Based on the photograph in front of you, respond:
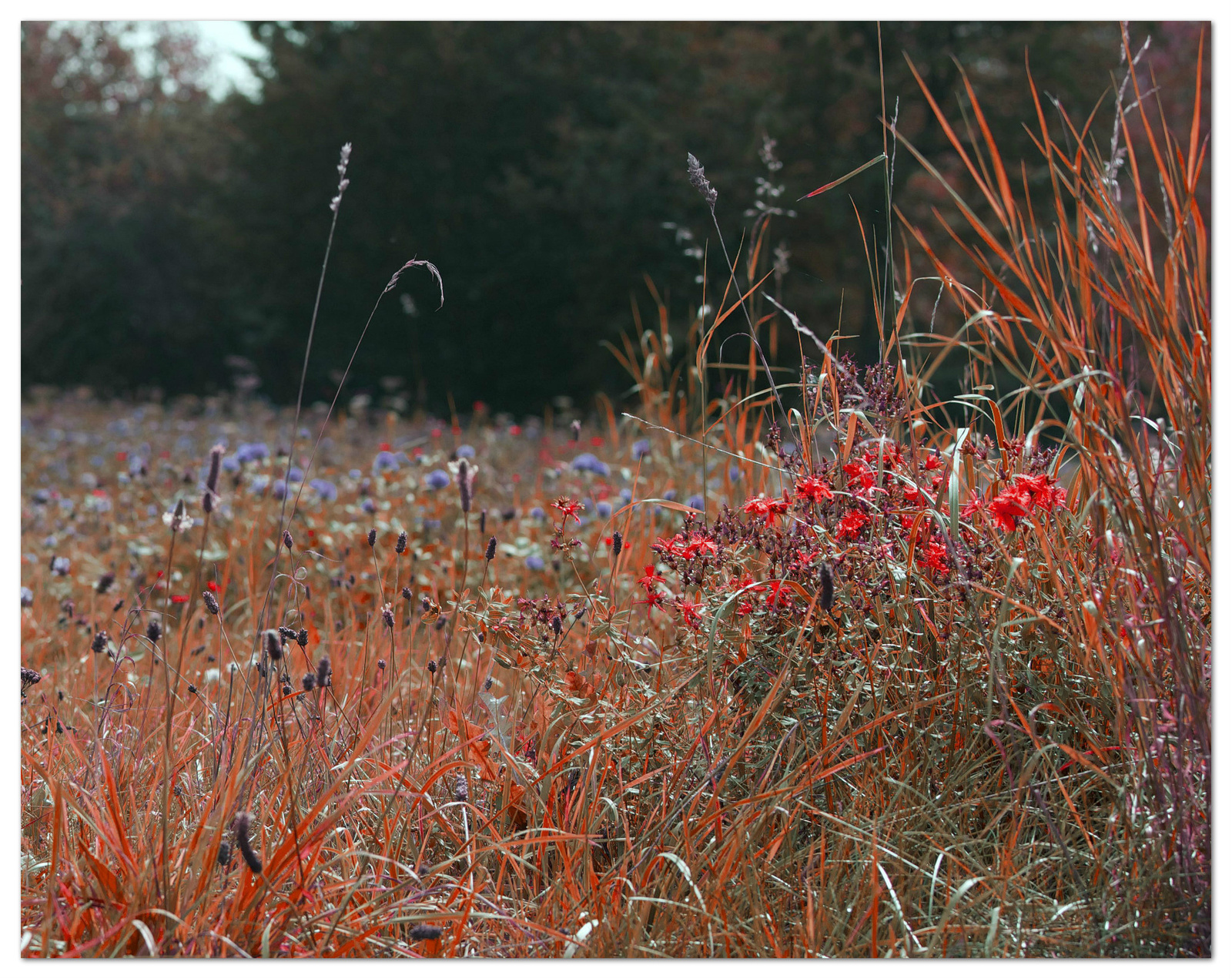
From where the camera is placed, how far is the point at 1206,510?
1367mm

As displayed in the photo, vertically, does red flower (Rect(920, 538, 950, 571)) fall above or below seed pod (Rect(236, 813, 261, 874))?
above

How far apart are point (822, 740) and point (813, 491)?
42 centimetres

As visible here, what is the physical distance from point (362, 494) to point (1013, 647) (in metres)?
2.96

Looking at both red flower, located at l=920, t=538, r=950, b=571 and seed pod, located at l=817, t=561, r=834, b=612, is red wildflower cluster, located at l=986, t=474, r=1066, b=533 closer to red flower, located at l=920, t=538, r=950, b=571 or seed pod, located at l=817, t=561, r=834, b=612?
red flower, located at l=920, t=538, r=950, b=571

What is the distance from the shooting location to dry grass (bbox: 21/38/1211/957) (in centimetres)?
127

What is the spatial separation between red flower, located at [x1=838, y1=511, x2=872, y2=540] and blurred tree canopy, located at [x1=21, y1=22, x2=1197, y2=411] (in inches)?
313

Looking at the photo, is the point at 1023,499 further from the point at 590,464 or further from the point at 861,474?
the point at 590,464

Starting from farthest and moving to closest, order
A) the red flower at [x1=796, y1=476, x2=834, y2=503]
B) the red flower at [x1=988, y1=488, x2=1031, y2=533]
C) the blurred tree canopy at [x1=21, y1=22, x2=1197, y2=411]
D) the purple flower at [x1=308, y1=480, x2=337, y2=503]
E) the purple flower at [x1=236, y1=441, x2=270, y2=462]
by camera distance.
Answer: the blurred tree canopy at [x1=21, y1=22, x2=1197, y2=411] < the purple flower at [x1=236, y1=441, x2=270, y2=462] < the purple flower at [x1=308, y1=480, x2=337, y2=503] < the red flower at [x1=796, y1=476, x2=834, y2=503] < the red flower at [x1=988, y1=488, x2=1031, y2=533]

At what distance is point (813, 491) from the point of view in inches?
62.8

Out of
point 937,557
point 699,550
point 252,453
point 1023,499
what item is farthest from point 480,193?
point 1023,499

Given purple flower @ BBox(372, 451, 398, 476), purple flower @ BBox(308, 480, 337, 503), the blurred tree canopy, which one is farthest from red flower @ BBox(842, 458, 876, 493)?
the blurred tree canopy

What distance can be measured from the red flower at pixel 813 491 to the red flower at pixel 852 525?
51mm

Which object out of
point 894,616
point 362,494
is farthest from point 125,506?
point 894,616
